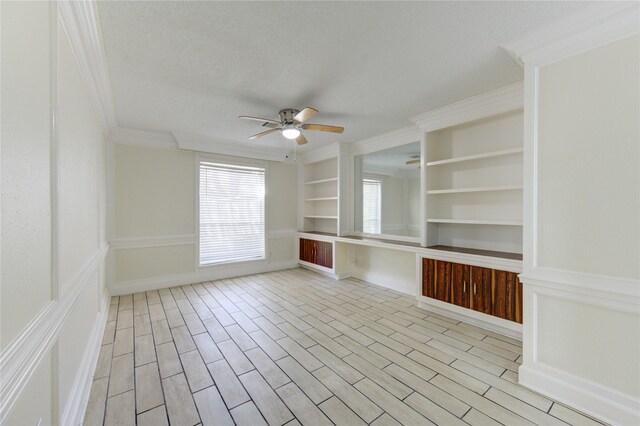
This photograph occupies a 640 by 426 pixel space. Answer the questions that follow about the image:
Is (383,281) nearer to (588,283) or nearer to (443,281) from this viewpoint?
(443,281)

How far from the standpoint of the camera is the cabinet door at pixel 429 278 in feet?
10.6

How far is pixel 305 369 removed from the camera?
2150mm

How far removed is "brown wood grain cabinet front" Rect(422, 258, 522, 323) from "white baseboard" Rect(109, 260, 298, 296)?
3.17 meters

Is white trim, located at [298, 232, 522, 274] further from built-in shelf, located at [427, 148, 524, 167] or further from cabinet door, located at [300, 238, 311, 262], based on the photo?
cabinet door, located at [300, 238, 311, 262]

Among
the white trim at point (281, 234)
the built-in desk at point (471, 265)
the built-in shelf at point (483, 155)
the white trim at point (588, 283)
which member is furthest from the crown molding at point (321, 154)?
the white trim at point (588, 283)

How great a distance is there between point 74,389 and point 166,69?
247 cm

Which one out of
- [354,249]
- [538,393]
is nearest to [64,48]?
[538,393]

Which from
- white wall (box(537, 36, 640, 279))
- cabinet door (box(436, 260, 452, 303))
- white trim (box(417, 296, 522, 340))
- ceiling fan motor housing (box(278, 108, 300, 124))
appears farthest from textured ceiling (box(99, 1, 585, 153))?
white trim (box(417, 296, 522, 340))

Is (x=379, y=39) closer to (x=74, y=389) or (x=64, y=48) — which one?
(x=64, y=48)

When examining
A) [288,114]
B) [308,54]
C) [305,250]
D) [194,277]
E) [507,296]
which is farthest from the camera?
[305,250]

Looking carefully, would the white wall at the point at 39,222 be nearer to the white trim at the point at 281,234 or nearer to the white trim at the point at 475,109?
the white trim at the point at 475,109

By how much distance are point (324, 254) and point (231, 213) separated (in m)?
1.95

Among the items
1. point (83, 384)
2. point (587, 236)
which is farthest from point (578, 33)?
point (83, 384)

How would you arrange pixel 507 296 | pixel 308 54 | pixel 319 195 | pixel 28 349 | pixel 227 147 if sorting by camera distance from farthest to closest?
pixel 319 195 → pixel 227 147 → pixel 507 296 → pixel 308 54 → pixel 28 349
